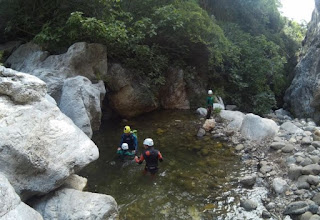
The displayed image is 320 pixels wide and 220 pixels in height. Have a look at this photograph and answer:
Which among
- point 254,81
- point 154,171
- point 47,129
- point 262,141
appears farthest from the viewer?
point 254,81

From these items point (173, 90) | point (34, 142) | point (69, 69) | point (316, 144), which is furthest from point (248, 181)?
point (173, 90)

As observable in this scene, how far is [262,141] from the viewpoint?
10875 millimetres

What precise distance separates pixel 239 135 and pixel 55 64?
8584 millimetres

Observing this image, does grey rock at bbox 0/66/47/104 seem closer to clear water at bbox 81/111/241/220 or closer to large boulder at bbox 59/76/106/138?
large boulder at bbox 59/76/106/138

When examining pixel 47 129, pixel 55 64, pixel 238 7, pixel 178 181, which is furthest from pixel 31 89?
pixel 238 7

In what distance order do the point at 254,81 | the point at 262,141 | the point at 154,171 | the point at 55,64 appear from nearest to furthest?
the point at 154,171 → the point at 262,141 → the point at 55,64 → the point at 254,81

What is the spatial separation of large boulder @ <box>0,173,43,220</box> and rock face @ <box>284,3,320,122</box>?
16413 mm

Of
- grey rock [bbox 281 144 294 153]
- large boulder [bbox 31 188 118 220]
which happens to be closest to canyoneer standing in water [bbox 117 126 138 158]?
large boulder [bbox 31 188 118 220]

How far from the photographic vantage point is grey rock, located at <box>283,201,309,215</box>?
639cm

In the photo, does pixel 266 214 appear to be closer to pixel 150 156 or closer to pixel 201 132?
pixel 150 156

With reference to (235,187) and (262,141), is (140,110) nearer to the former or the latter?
(262,141)

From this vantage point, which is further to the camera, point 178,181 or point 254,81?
point 254,81

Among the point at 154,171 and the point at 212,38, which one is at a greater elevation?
the point at 212,38

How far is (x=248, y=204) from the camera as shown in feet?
22.9
